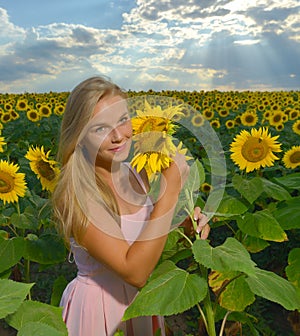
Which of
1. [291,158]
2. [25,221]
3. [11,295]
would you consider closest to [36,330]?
[11,295]

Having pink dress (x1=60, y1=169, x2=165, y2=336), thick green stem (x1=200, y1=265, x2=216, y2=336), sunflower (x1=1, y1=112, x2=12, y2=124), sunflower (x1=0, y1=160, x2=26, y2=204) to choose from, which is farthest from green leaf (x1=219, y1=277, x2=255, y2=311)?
sunflower (x1=1, y1=112, x2=12, y2=124)

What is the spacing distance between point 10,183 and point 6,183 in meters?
0.02

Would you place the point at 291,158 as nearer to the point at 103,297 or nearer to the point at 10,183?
the point at 10,183

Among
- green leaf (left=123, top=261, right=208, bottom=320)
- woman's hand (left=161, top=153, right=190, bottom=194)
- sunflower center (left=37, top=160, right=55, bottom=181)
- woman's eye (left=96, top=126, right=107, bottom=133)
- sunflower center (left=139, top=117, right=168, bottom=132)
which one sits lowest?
green leaf (left=123, top=261, right=208, bottom=320)

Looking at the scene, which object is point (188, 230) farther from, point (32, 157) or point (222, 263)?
point (32, 157)

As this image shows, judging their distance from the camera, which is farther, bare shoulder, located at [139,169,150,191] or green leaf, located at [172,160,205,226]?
bare shoulder, located at [139,169,150,191]

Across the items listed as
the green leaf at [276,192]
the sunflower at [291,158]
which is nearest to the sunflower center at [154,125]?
the green leaf at [276,192]

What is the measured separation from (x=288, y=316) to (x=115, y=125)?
2.24 meters

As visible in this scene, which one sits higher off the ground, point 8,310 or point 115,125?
point 115,125

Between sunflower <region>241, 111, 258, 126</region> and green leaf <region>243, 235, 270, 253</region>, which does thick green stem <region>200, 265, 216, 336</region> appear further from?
sunflower <region>241, 111, 258, 126</region>

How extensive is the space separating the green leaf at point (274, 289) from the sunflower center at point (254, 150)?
1.38 metres

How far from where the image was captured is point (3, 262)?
106 inches

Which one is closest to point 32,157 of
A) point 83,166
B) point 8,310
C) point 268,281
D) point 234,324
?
point 83,166

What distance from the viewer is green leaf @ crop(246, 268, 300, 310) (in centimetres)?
155
